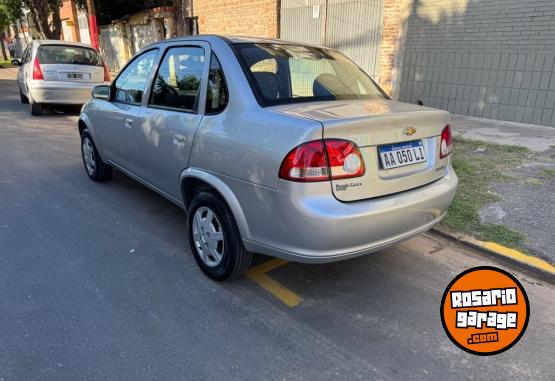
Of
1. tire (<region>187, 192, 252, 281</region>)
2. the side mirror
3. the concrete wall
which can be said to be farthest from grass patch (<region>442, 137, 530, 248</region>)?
the side mirror

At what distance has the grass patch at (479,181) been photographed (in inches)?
154

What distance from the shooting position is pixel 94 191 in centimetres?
514

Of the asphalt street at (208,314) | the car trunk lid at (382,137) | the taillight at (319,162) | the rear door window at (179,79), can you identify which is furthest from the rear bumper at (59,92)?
the taillight at (319,162)

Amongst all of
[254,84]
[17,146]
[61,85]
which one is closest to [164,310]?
[254,84]

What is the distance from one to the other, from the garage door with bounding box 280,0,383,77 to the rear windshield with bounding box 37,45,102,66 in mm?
5706

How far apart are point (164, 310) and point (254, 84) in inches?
64.5

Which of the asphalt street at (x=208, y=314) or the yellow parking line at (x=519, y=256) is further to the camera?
the yellow parking line at (x=519, y=256)

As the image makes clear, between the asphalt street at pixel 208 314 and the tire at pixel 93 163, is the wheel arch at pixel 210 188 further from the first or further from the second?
the tire at pixel 93 163

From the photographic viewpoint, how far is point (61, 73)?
9.73m

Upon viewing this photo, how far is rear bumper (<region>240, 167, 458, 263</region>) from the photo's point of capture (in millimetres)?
2387

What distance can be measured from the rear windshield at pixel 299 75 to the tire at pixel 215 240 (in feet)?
2.71

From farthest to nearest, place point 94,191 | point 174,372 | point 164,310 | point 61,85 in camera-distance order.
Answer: point 61,85
point 94,191
point 164,310
point 174,372

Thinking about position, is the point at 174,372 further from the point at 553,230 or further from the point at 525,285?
the point at 553,230

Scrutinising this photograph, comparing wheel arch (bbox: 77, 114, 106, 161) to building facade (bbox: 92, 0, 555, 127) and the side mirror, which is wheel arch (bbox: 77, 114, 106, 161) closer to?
the side mirror
